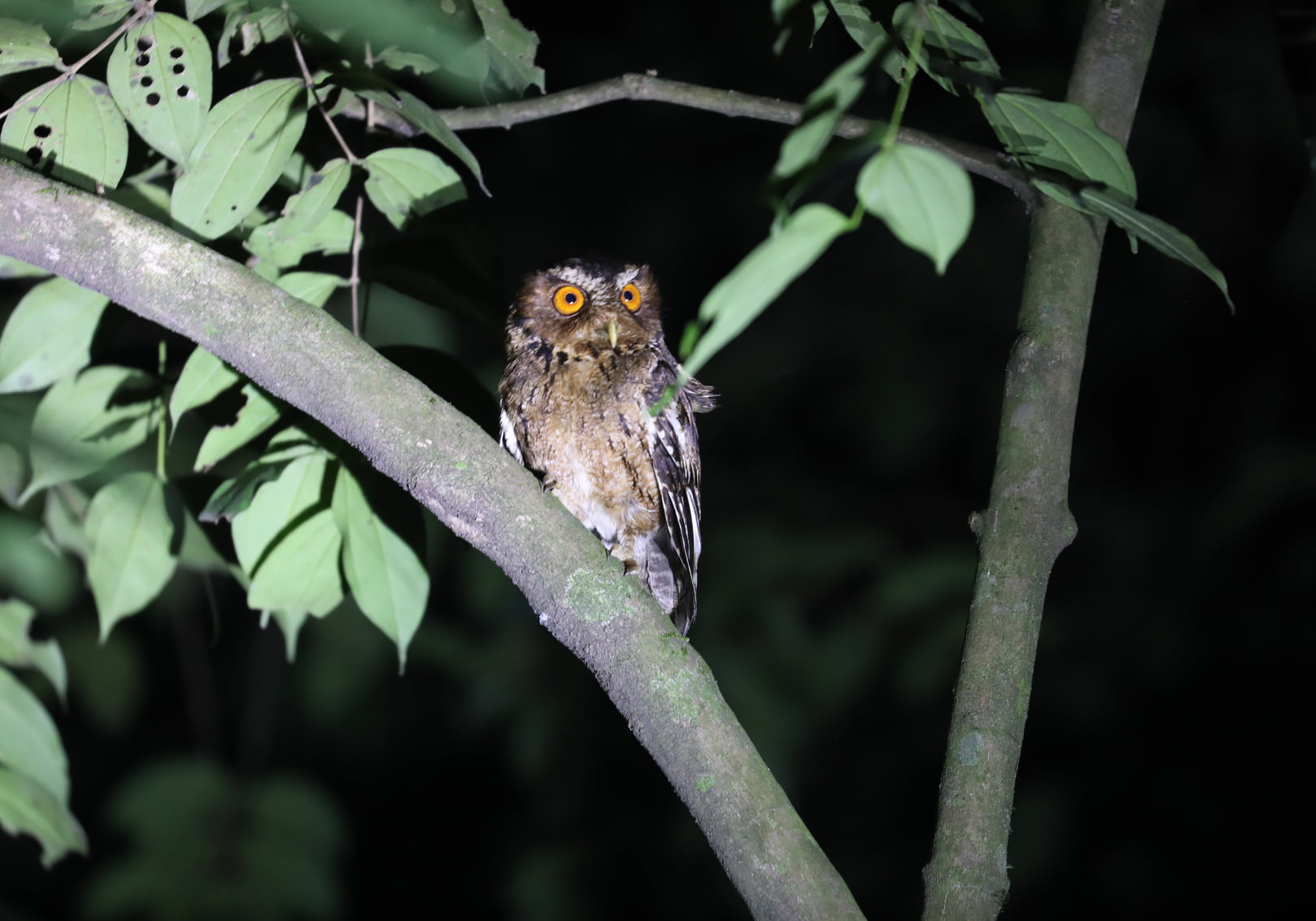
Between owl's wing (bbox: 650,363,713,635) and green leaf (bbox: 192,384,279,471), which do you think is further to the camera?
owl's wing (bbox: 650,363,713,635)

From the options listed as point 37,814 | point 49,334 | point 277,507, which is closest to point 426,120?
point 277,507

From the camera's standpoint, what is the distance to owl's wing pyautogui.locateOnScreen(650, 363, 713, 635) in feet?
6.83

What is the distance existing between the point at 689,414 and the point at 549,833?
1.69 meters

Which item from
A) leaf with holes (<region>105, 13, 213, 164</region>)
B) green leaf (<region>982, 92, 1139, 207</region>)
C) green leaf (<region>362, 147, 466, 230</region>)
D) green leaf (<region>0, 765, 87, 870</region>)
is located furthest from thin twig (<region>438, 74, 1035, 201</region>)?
green leaf (<region>0, 765, 87, 870</region>)

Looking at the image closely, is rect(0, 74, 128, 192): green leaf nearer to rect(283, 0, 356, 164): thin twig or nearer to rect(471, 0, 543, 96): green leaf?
rect(283, 0, 356, 164): thin twig

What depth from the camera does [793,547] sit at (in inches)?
115

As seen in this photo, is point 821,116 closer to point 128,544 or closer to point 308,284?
point 308,284

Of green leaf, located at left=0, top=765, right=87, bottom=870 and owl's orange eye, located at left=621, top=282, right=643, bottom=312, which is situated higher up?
owl's orange eye, located at left=621, top=282, right=643, bottom=312

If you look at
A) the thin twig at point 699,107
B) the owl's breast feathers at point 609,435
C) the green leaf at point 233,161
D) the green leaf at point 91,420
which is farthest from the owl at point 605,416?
the green leaf at point 233,161

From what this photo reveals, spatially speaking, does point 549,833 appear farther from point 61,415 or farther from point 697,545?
point 61,415

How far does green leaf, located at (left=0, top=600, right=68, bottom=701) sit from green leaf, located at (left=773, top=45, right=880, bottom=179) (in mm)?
1605

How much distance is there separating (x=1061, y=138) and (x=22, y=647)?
173 cm

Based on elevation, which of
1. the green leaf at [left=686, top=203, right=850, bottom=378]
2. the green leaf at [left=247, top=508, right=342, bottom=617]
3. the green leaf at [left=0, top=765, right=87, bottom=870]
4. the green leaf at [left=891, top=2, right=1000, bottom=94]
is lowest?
the green leaf at [left=686, top=203, right=850, bottom=378]

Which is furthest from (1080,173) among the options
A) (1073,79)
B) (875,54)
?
(1073,79)
